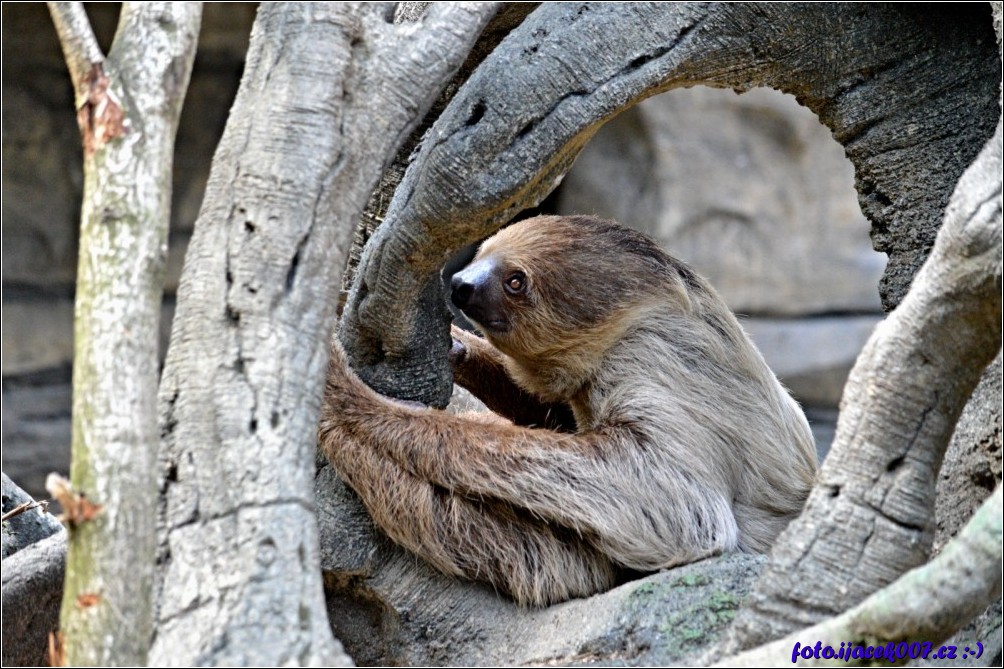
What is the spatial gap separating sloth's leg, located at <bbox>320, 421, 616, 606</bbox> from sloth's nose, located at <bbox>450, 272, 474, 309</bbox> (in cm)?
87

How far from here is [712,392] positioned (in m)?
5.31

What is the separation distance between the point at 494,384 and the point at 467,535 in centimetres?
138

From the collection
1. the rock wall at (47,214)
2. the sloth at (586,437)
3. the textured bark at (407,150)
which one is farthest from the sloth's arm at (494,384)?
the rock wall at (47,214)

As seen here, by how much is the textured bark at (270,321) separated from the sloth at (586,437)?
60.7 inches

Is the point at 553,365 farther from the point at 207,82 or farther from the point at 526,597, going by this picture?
the point at 207,82

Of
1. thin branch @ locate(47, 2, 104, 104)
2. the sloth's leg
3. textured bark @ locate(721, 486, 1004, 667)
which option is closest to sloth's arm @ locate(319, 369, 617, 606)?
the sloth's leg

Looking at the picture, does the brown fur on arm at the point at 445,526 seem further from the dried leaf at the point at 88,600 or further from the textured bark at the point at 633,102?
the dried leaf at the point at 88,600

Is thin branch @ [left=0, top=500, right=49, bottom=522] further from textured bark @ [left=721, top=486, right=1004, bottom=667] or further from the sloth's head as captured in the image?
textured bark @ [left=721, top=486, right=1004, bottom=667]

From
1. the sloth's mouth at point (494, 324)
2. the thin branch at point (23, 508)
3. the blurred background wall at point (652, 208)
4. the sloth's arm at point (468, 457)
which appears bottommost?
the thin branch at point (23, 508)

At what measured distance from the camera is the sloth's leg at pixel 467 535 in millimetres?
4816

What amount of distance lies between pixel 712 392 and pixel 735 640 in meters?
1.90

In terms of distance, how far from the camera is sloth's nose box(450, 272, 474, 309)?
17.8 feet

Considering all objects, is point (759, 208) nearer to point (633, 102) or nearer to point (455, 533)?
point (633, 102)

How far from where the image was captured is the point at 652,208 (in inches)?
504
